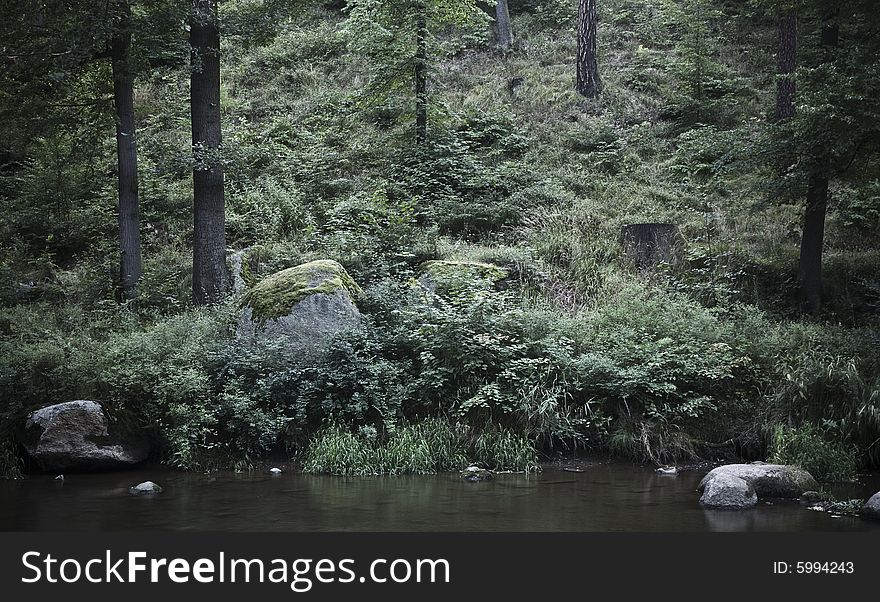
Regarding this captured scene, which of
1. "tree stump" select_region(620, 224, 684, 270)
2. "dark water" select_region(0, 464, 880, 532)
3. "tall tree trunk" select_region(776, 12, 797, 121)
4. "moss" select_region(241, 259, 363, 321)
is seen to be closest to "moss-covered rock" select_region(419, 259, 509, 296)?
"moss" select_region(241, 259, 363, 321)

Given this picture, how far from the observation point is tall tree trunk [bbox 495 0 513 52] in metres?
28.9

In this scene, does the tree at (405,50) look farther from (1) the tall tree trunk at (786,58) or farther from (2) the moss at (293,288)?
(1) the tall tree trunk at (786,58)

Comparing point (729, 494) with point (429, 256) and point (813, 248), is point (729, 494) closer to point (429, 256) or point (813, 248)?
point (813, 248)

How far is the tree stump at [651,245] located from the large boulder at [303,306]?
646cm

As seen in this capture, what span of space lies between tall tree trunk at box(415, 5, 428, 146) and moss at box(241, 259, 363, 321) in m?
7.53

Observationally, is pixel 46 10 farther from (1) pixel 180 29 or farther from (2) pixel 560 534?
(2) pixel 560 534

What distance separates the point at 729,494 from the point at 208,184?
1082 cm

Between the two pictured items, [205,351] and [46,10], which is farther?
[46,10]

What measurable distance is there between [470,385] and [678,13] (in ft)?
63.5

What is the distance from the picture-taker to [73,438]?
1074 centimetres

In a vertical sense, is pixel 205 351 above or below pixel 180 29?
below

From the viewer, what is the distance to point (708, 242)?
16766 mm

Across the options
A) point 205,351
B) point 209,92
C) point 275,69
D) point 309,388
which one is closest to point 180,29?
point 209,92

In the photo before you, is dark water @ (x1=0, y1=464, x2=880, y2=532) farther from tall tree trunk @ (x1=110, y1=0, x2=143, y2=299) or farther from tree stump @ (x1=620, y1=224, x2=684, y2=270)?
tree stump @ (x1=620, y1=224, x2=684, y2=270)
